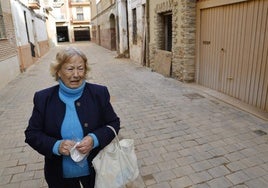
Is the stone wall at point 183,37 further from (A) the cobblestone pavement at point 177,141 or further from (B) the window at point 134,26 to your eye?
(B) the window at point 134,26

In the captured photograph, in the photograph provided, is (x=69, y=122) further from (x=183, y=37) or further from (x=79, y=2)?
(x=79, y=2)

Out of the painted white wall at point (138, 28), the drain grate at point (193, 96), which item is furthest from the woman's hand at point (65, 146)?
the painted white wall at point (138, 28)

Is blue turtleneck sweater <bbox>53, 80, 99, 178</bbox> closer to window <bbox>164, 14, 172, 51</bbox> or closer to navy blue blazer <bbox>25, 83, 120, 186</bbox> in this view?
navy blue blazer <bbox>25, 83, 120, 186</bbox>

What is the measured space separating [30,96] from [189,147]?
486 centimetres

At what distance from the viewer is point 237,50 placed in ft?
16.6

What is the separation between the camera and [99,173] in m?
1.55

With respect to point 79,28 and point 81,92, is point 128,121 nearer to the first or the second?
point 81,92

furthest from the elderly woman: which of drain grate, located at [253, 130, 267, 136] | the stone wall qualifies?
the stone wall

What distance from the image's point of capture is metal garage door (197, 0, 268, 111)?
173 inches

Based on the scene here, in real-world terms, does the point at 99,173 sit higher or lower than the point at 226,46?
lower

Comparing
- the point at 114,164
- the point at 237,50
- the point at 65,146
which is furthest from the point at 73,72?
the point at 237,50

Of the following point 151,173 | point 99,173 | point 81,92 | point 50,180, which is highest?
point 81,92

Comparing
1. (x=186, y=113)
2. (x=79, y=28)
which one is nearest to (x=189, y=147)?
(x=186, y=113)

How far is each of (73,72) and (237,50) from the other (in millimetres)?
4423
